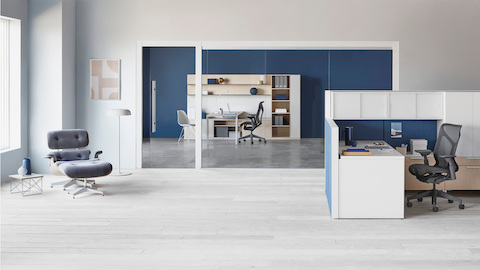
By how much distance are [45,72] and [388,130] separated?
545cm

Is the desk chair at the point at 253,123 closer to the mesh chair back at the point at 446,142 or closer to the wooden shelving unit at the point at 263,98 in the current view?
the wooden shelving unit at the point at 263,98

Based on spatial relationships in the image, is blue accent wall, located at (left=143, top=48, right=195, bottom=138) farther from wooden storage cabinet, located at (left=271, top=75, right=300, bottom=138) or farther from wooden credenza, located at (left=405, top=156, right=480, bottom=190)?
wooden credenza, located at (left=405, top=156, right=480, bottom=190)

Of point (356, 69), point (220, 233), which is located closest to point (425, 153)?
point (220, 233)

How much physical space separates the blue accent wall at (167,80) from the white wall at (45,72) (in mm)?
1494

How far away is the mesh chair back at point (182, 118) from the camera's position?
9172 mm

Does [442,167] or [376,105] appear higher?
[376,105]

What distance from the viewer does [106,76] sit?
8.64 meters

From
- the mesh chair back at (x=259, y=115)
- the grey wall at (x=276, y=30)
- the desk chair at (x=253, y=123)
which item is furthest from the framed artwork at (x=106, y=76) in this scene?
the mesh chair back at (x=259, y=115)

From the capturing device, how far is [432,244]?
13.9 ft

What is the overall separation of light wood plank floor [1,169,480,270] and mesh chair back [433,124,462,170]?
0.54 m

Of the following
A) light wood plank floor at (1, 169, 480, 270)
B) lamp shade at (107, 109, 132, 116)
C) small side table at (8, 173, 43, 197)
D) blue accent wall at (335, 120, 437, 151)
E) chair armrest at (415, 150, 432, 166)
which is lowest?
light wood plank floor at (1, 169, 480, 270)

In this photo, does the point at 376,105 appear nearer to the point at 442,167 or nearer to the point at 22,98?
the point at 442,167

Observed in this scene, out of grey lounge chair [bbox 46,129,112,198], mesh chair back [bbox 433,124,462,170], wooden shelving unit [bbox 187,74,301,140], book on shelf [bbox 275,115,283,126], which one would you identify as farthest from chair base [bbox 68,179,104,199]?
book on shelf [bbox 275,115,283,126]

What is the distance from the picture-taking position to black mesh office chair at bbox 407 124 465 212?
18.4 feet
